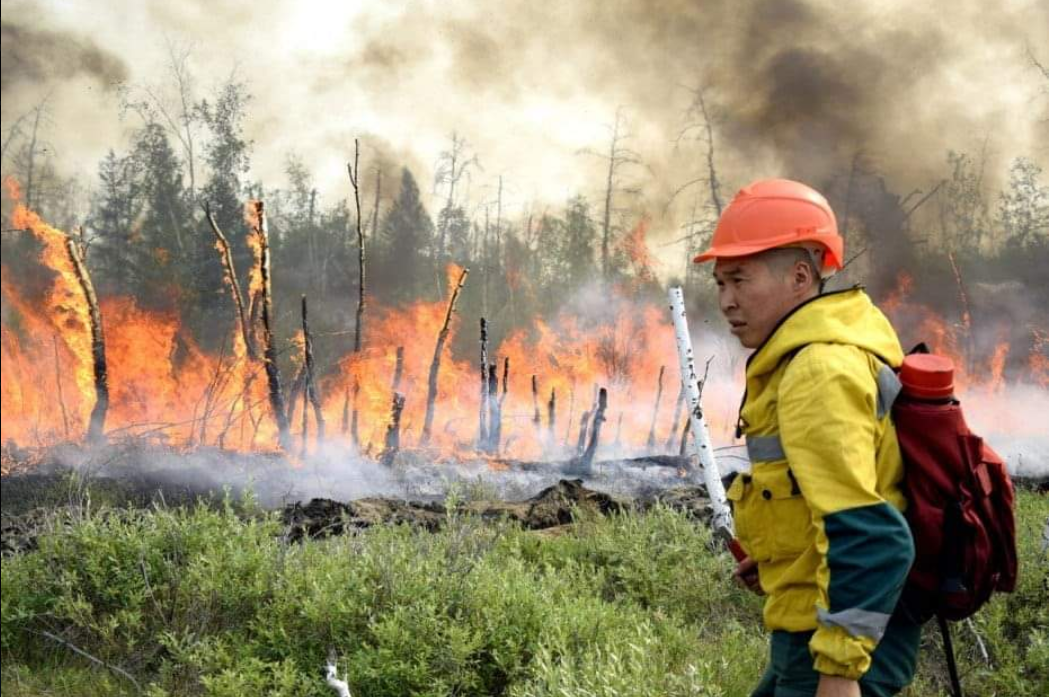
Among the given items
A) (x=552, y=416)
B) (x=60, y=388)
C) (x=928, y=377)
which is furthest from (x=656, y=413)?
(x=928, y=377)

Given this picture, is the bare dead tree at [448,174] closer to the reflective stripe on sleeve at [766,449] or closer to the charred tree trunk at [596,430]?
the charred tree trunk at [596,430]

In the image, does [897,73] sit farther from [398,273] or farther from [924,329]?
[398,273]

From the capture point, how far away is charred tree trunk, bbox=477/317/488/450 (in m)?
10.1

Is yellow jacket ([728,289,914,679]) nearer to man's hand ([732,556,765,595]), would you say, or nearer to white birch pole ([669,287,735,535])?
man's hand ([732,556,765,595])

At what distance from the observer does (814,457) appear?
185 centimetres

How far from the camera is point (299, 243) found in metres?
10.1

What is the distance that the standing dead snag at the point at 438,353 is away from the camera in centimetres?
996

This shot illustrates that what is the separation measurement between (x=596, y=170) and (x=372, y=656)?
7639mm

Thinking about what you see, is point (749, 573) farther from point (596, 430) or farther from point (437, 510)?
point (596, 430)

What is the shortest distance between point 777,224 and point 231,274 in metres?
8.70

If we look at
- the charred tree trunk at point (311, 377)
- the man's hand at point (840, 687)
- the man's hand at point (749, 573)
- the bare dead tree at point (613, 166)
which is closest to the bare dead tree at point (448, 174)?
the bare dead tree at point (613, 166)

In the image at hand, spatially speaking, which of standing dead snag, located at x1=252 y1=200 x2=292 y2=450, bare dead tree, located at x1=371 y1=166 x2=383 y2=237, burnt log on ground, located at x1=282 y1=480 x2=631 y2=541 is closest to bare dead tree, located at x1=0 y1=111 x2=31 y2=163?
standing dead snag, located at x1=252 y1=200 x2=292 y2=450

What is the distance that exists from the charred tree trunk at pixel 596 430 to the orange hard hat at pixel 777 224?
8097 mm

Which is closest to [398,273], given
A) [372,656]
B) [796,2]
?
[796,2]
